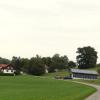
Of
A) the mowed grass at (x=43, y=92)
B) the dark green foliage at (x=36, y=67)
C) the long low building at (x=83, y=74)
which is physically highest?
the dark green foliage at (x=36, y=67)

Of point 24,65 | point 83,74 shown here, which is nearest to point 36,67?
point 83,74

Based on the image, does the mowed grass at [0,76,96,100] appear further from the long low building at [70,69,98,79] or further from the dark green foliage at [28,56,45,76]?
the long low building at [70,69,98,79]

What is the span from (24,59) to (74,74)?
3989 cm

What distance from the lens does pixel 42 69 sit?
164625mm

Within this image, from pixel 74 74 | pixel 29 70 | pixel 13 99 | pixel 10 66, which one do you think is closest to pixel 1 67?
pixel 10 66

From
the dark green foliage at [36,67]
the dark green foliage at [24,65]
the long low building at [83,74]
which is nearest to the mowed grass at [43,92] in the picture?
the dark green foliage at [36,67]

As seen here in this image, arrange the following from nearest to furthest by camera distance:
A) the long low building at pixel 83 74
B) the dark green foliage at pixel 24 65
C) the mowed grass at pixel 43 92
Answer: the mowed grass at pixel 43 92 < the long low building at pixel 83 74 < the dark green foliage at pixel 24 65

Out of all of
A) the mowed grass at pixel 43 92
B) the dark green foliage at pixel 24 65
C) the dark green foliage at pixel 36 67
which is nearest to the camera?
the mowed grass at pixel 43 92

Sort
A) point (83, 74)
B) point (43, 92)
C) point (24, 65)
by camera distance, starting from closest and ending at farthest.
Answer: point (43, 92), point (83, 74), point (24, 65)

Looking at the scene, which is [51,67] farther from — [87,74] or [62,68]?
[87,74]

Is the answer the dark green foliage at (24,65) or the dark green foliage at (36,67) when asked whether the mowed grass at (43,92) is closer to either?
the dark green foliage at (36,67)

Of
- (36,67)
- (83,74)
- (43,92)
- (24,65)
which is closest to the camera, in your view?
(43,92)

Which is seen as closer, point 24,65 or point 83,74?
point 83,74

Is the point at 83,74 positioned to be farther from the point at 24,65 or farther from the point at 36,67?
the point at 24,65
